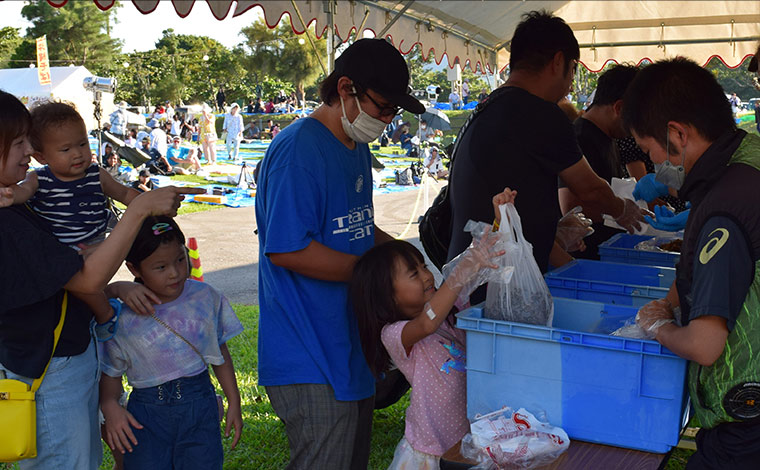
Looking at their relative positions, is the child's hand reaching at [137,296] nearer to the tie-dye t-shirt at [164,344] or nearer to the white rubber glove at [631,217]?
the tie-dye t-shirt at [164,344]

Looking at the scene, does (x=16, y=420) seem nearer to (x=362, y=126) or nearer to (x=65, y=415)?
(x=65, y=415)

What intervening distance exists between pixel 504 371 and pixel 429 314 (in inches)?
9.6

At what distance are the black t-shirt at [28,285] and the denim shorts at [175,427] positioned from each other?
474mm

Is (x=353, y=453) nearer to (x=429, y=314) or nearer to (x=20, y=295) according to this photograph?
(x=429, y=314)

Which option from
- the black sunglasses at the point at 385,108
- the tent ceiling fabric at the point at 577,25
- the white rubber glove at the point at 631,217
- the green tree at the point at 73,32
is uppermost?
the green tree at the point at 73,32

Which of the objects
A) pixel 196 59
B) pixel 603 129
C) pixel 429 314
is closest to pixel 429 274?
pixel 429 314

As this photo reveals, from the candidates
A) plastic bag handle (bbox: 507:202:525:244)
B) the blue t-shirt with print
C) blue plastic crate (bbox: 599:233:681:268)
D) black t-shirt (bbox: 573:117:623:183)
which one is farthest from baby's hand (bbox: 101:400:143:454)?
black t-shirt (bbox: 573:117:623:183)

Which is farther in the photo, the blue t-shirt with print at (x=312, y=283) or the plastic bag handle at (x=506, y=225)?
the blue t-shirt with print at (x=312, y=283)

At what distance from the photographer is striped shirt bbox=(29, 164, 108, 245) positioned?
2145 millimetres

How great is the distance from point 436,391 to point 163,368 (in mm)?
968

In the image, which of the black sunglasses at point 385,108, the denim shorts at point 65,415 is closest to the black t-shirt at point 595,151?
the black sunglasses at point 385,108

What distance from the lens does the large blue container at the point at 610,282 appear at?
88.1 inches

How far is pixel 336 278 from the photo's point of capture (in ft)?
6.88

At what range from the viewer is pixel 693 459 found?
1.69m
